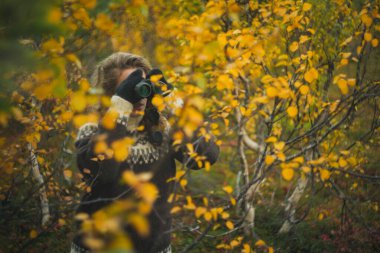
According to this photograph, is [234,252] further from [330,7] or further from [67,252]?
[330,7]

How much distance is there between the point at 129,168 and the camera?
2119 millimetres

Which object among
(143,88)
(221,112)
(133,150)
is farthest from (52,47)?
(221,112)

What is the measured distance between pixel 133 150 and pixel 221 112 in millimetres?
1067

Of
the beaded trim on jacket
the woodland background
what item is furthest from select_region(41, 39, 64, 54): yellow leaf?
the beaded trim on jacket

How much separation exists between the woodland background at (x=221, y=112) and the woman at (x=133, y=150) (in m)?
0.16

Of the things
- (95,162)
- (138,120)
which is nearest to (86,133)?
(95,162)

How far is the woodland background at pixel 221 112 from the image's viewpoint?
1.12 m

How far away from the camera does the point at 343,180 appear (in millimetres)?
6340

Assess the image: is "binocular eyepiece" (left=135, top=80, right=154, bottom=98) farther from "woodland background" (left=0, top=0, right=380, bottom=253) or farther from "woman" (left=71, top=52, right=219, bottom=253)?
"woodland background" (left=0, top=0, right=380, bottom=253)

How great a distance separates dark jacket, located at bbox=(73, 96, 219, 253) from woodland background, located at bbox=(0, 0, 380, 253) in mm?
155

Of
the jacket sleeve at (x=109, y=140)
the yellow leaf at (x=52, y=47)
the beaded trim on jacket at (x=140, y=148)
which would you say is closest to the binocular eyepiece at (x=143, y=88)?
the jacket sleeve at (x=109, y=140)

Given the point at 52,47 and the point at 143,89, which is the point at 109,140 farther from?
the point at 52,47

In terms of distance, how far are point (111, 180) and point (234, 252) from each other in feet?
10.4

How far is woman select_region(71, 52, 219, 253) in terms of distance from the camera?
1.94 meters
